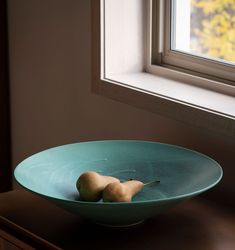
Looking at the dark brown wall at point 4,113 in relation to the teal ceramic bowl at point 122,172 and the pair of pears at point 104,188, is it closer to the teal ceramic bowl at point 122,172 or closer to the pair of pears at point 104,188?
the teal ceramic bowl at point 122,172

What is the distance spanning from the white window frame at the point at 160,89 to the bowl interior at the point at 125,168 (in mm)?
103

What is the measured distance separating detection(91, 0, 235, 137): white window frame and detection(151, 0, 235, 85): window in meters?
0.02

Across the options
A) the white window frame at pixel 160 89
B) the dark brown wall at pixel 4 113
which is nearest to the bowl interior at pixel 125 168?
the white window frame at pixel 160 89

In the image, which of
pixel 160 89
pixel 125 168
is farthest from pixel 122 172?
pixel 160 89

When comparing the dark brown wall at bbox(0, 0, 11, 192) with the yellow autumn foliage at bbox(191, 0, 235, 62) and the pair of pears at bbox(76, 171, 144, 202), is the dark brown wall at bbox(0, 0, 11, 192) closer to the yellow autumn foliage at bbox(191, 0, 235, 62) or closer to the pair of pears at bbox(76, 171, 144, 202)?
the yellow autumn foliage at bbox(191, 0, 235, 62)

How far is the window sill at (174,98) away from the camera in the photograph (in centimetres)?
172

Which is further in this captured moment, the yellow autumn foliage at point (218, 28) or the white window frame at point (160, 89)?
the yellow autumn foliage at point (218, 28)

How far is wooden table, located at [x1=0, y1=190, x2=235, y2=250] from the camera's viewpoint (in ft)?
4.96

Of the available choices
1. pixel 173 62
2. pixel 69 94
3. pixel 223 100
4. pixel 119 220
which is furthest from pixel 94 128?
pixel 119 220

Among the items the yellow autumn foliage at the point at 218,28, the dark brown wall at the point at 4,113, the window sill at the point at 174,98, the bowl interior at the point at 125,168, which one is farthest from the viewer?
the dark brown wall at the point at 4,113

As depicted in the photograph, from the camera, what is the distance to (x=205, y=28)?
2.01m

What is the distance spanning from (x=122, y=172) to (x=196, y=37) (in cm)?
52

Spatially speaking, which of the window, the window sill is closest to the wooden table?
the window sill

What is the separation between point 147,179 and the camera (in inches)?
66.9
